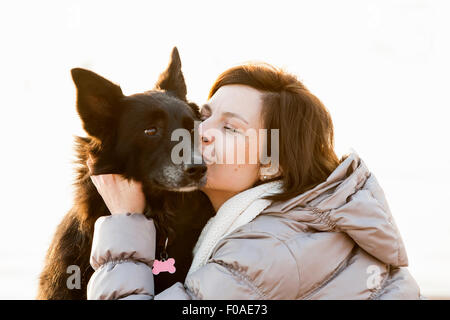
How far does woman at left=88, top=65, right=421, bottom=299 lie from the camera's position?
192cm

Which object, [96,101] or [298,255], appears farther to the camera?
[96,101]

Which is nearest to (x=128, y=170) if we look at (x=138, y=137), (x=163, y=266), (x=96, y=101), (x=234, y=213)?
(x=138, y=137)

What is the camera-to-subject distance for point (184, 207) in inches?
111

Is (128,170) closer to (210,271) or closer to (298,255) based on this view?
(210,271)

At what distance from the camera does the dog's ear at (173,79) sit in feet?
9.90

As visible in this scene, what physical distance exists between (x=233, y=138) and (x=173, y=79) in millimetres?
889

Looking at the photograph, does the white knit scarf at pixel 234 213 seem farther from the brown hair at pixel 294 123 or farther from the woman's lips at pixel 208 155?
the woman's lips at pixel 208 155

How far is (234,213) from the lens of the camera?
2326 millimetres

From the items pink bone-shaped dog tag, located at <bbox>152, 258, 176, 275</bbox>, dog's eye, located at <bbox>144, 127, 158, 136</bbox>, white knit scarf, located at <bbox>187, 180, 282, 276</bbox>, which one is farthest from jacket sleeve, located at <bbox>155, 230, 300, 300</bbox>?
dog's eye, located at <bbox>144, 127, 158, 136</bbox>
